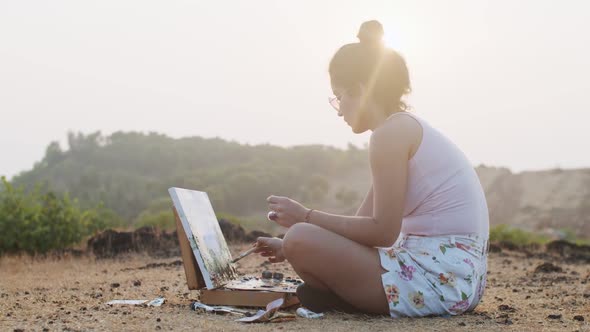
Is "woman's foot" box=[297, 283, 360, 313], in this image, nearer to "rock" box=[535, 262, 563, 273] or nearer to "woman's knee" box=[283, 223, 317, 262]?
"woman's knee" box=[283, 223, 317, 262]

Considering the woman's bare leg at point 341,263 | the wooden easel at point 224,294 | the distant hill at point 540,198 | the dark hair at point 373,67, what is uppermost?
the dark hair at point 373,67

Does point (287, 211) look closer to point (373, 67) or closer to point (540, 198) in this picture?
point (373, 67)

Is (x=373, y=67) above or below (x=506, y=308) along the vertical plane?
above

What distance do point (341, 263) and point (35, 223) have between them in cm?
798

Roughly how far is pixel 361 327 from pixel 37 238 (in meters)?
7.96

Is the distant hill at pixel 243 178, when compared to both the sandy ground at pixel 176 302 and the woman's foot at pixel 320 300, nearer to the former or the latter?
the sandy ground at pixel 176 302

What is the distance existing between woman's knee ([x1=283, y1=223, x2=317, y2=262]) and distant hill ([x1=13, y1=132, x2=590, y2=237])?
21.8m

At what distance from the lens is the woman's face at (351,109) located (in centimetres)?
354

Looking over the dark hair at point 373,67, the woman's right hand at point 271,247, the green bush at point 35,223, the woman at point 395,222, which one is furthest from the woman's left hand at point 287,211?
the green bush at point 35,223

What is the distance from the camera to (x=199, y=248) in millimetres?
3998

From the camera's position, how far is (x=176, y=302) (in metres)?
4.35

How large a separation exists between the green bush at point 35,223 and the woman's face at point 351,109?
7.58m

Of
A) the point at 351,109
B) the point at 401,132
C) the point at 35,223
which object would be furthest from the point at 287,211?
the point at 35,223

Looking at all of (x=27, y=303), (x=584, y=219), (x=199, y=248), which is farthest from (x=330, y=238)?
(x=584, y=219)
